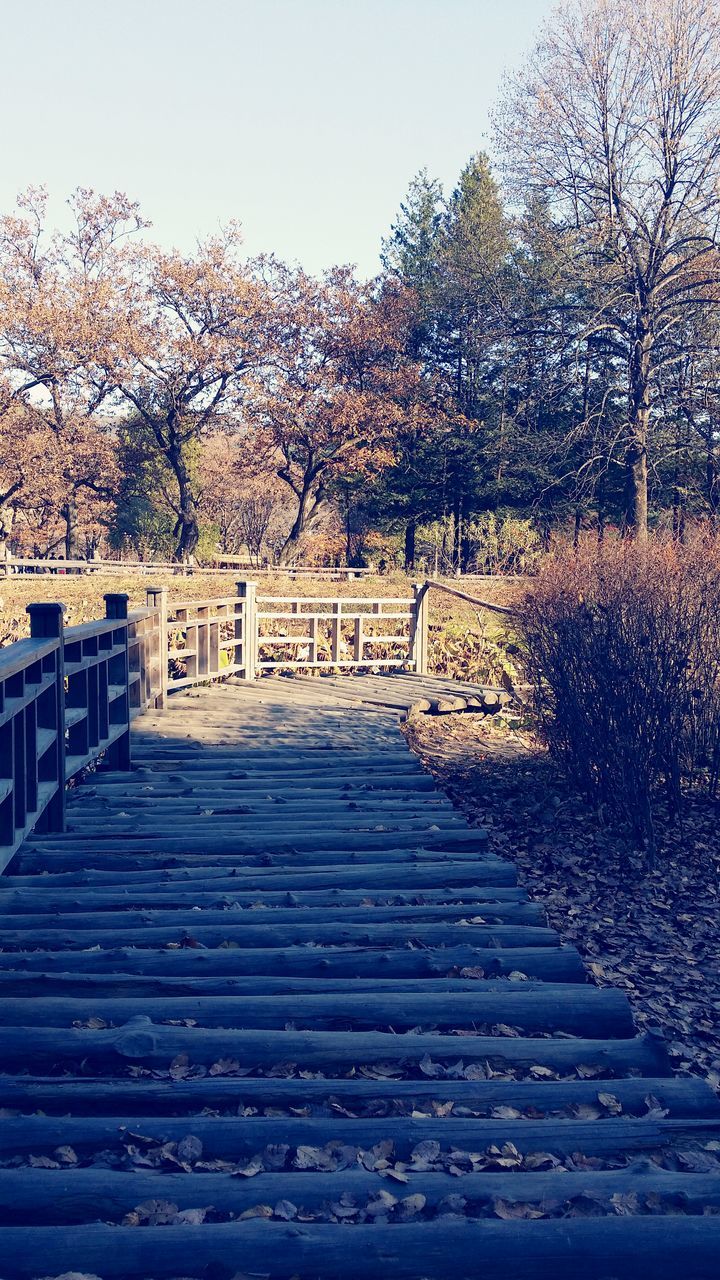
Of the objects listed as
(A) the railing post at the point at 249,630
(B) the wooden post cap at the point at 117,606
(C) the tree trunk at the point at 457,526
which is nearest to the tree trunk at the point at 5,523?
(C) the tree trunk at the point at 457,526

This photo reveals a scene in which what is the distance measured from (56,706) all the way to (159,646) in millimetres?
5393

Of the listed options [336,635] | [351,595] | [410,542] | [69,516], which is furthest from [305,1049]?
[410,542]

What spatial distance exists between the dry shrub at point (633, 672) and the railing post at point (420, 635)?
7.09 m

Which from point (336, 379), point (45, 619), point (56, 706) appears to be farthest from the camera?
point (336, 379)

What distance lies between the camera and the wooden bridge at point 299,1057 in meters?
2.61

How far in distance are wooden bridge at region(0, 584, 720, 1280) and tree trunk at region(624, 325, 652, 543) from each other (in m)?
18.2

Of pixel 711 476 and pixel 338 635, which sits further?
pixel 711 476

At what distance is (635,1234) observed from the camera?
8.64 ft

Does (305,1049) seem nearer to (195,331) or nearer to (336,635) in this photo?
(336,635)

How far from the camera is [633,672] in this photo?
7.80 meters

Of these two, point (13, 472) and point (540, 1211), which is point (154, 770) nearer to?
point (540, 1211)

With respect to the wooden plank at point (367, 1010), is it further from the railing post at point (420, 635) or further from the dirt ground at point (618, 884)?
the railing post at point (420, 635)

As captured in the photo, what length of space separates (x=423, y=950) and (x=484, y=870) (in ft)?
4.40

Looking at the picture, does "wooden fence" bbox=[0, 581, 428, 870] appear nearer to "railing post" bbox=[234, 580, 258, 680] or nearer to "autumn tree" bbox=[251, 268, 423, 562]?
"railing post" bbox=[234, 580, 258, 680]
